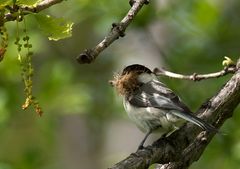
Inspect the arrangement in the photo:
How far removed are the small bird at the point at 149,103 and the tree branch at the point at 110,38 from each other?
3.01 feet

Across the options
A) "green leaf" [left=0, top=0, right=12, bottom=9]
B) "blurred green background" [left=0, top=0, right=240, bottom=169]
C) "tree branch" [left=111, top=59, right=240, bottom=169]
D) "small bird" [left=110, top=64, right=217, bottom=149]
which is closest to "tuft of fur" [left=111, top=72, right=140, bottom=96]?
"small bird" [left=110, top=64, right=217, bottom=149]

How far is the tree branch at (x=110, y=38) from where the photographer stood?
2.37m

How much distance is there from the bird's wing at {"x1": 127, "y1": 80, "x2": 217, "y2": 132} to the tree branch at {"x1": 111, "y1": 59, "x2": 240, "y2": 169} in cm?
10

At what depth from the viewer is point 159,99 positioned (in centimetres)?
379

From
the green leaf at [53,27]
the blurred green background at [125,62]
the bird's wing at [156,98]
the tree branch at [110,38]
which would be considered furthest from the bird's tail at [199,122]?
the blurred green background at [125,62]

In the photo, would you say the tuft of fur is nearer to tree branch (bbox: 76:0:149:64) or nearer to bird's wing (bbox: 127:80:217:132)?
bird's wing (bbox: 127:80:217:132)

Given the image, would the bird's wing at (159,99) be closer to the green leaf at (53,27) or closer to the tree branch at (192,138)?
the tree branch at (192,138)

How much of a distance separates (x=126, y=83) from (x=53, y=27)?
52.9 inches

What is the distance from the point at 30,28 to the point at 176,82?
1574 millimetres

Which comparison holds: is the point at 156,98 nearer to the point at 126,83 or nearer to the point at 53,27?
the point at 126,83

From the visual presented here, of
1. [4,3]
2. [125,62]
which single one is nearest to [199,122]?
[4,3]

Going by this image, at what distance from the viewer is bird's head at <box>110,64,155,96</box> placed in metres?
3.97


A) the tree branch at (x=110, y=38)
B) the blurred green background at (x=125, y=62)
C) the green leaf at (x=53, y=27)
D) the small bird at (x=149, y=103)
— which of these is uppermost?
the blurred green background at (x=125, y=62)

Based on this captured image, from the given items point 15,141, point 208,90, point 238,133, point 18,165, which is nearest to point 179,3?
point 208,90
